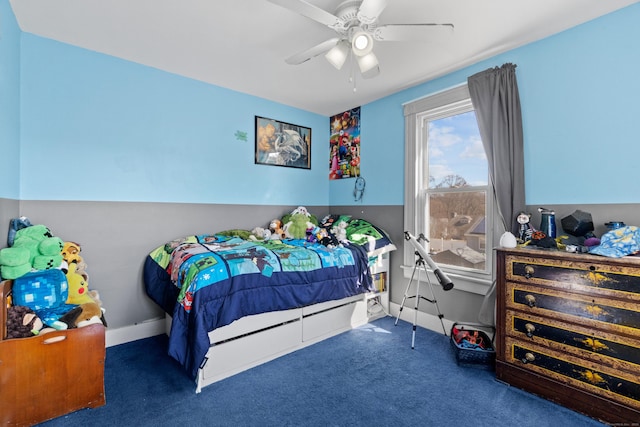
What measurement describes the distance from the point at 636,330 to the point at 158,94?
156 inches

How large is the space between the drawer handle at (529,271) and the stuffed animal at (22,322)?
300 cm

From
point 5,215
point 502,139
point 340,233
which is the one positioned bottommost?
point 340,233

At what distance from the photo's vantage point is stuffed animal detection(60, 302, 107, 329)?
1751 millimetres

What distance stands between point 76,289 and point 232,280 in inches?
42.7

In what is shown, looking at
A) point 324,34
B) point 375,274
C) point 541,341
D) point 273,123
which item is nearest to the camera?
point 541,341

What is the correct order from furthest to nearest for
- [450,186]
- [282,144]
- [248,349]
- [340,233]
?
[282,144], [340,233], [450,186], [248,349]

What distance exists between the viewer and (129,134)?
2.66m

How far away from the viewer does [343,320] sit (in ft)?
9.40

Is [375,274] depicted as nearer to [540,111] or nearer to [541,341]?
[541,341]

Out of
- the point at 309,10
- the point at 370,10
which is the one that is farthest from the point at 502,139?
the point at 309,10

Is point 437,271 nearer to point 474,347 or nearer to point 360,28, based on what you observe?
point 474,347

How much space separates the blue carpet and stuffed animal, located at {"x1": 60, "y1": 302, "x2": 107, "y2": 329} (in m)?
0.52

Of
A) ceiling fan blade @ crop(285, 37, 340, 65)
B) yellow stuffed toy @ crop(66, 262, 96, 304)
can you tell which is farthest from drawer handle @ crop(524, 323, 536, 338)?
yellow stuffed toy @ crop(66, 262, 96, 304)

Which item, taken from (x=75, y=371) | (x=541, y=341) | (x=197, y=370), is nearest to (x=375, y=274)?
(x=541, y=341)
